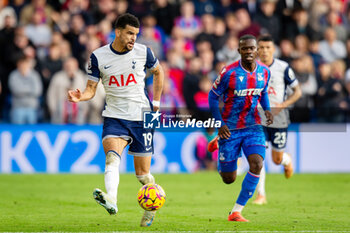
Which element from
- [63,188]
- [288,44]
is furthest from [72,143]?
[288,44]

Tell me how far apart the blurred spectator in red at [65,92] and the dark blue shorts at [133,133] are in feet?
27.4

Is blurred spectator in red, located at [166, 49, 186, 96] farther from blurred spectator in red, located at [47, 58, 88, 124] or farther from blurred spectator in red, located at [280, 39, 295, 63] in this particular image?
blurred spectator in red, located at [280, 39, 295, 63]

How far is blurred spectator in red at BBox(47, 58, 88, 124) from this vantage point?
1753cm

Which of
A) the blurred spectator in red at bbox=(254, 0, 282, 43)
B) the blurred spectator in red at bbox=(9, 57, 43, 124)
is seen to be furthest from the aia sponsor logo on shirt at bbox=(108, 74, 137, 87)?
the blurred spectator in red at bbox=(254, 0, 282, 43)

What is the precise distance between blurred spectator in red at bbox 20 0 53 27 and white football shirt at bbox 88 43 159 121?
10.0 metres

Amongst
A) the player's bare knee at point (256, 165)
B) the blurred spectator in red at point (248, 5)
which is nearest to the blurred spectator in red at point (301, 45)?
the blurred spectator in red at point (248, 5)

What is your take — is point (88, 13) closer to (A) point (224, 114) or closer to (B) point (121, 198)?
(B) point (121, 198)

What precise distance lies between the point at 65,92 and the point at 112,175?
9.21 m

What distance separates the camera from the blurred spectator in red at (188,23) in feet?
65.8

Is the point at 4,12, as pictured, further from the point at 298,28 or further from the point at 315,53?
the point at 315,53

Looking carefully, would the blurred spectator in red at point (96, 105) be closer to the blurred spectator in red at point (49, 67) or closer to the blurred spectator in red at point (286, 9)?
the blurred spectator in red at point (49, 67)

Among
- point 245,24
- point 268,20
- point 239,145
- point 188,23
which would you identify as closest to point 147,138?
point 239,145

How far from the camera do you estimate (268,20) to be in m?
20.7

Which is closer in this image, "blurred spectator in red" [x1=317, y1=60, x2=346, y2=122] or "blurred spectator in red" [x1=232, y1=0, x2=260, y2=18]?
"blurred spectator in red" [x1=317, y1=60, x2=346, y2=122]
